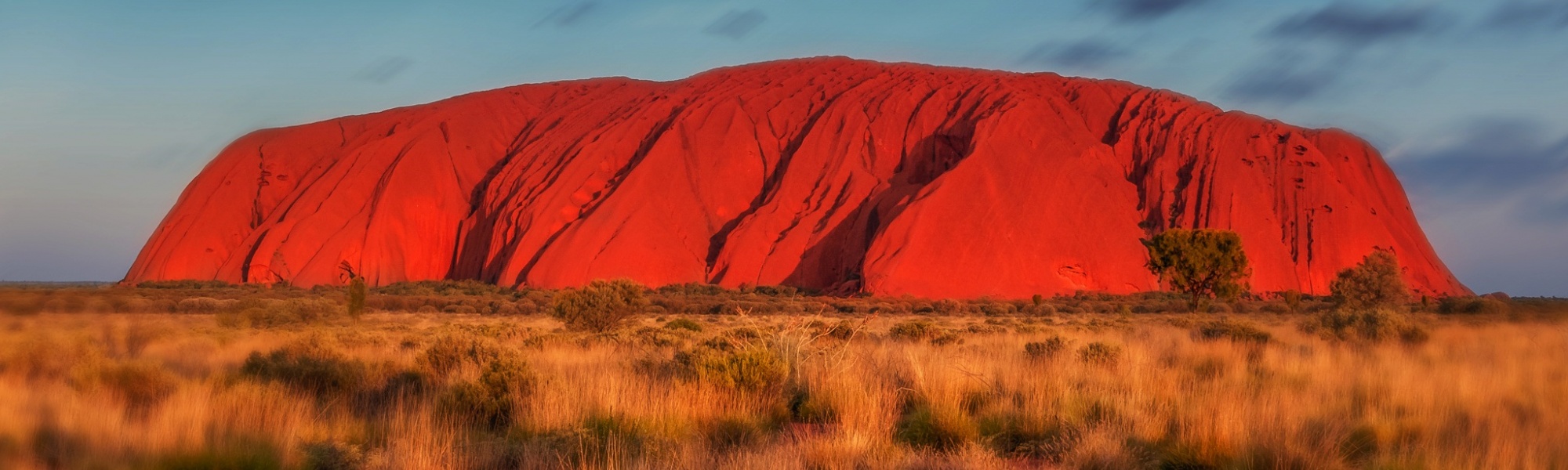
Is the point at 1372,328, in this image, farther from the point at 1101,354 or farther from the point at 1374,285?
the point at 1374,285

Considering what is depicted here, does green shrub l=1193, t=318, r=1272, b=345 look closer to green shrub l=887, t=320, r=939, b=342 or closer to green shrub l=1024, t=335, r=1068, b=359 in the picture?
green shrub l=1024, t=335, r=1068, b=359

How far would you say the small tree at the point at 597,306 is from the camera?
20.5 m

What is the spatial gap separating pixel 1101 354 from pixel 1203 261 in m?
25.7

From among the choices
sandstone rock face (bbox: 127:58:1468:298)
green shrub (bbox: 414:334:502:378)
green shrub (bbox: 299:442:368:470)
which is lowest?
green shrub (bbox: 299:442:368:470)

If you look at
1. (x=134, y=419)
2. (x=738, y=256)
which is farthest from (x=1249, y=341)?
(x=738, y=256)

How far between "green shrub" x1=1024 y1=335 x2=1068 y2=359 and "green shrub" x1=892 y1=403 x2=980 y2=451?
457 cm

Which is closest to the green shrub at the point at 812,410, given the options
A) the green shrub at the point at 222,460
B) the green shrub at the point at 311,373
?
the green shrub at the point at 222,460

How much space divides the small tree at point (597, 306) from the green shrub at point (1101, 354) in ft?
38.6

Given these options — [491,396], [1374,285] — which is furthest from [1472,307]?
[491,396]

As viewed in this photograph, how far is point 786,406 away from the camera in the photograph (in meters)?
7.43

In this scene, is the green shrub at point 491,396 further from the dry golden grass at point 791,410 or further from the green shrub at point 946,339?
the green shrub at point 946,339

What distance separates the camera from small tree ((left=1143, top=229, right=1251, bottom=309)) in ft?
110

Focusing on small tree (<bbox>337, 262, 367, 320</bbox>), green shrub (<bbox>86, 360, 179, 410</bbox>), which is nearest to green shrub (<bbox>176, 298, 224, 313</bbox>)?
small tree (<bbox>337, 262, 367, 320</bbox>)

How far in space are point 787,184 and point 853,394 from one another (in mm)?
49189
